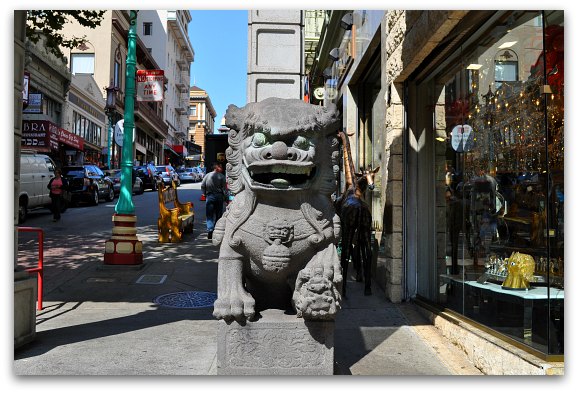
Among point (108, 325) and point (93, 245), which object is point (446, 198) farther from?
point (93, 245)

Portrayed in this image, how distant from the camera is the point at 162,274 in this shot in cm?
797

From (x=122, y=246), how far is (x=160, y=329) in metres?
3.50

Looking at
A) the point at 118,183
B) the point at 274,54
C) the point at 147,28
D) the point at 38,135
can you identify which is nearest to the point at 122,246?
the point at 274,54

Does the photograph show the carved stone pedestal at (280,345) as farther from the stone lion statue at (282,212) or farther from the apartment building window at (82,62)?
the apartment building window at (82,62)

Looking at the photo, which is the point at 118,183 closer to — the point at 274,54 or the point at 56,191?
the point at 56,191

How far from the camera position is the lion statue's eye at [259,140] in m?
3.51

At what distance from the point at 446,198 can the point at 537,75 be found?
2095 millimetres

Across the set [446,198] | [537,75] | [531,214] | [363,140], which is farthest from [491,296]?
[363,140]

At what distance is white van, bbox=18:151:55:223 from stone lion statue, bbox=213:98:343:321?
12.1 meters

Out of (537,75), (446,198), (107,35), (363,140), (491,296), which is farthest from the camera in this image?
(107,35)

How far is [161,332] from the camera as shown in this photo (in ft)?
16.6

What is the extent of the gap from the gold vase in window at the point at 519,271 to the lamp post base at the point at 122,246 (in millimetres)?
6076

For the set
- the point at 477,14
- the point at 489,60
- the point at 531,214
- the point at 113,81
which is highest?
the point at 113,81

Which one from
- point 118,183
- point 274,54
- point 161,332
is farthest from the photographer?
point 118,183
